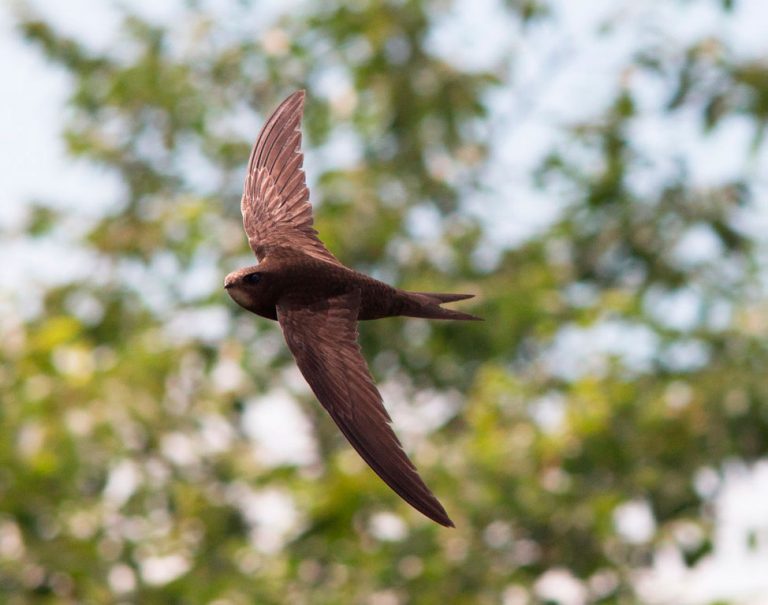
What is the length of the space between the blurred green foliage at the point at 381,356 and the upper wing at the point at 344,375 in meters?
4.18

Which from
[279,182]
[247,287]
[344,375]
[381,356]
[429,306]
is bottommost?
[344,375]

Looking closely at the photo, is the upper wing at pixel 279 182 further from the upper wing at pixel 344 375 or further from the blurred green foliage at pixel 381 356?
the blurred green foliage at pixel 381 356

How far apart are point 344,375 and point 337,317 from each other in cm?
10

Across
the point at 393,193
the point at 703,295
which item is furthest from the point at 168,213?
the point at 703,295

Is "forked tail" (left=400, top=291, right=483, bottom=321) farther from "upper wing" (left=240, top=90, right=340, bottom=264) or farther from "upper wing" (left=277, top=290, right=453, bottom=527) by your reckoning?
"upper wing" (left=240, top=90, right=340, bottom=264)

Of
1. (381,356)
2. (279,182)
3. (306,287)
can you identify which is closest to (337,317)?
(306,287)

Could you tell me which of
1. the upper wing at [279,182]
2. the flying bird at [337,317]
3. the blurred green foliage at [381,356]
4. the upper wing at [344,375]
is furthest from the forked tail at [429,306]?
the blurred green foliage at [381,356]

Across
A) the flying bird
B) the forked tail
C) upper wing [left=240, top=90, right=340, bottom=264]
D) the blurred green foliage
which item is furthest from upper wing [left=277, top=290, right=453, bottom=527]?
the blurred green foliage

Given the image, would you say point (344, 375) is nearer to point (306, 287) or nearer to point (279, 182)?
point (306, 287)

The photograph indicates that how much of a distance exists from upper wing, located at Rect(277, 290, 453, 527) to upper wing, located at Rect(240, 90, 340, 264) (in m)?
0.46

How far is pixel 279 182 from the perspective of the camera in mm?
2506

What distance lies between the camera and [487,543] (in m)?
7.09

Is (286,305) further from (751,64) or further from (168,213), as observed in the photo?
(751,64)

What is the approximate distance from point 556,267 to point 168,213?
2629 mm
